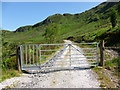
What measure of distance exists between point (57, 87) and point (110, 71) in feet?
14.7

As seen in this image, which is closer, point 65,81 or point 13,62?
point 65,81

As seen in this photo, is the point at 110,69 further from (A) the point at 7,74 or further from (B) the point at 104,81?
(A) the point at 7,74

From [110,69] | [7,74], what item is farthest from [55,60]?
[110,69]

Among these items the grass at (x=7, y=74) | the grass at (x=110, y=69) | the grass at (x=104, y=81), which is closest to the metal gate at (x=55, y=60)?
the grass at (x=110, y=69)

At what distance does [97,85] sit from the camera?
23.5 ft

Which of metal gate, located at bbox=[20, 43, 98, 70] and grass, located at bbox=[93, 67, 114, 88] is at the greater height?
metal gate, located at bbox=[20, 43, 98, 70]

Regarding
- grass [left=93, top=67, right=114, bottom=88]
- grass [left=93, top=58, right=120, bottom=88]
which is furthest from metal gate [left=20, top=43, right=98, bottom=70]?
grass [left=93, top=67, right=114, bottom=88]

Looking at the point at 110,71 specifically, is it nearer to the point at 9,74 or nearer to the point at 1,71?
the point at 9,74

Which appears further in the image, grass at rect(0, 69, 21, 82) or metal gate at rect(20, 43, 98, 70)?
metal gate at rect(20, 43, 98, 70)

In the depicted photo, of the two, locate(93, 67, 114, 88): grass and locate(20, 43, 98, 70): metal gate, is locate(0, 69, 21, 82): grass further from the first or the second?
locate(93, 67, 114, 88): grass

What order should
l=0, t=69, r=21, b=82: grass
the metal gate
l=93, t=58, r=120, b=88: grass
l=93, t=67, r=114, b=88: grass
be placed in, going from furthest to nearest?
the metal gate, l=0, t=69, r=21, b=82: grass, l=93, t=58, r=120, b=88: grass, l=93, t=67, r=114, b=88: grass

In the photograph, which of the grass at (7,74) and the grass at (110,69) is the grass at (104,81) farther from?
the grass at (7,74)

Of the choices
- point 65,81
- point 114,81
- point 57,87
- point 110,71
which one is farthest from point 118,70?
point 57,87

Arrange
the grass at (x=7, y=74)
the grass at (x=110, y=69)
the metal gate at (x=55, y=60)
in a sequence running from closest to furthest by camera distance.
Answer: the grass at (x=110, y=69) → the grass at (x=7, y=74) → the metal gate at (x=55, y=60)
